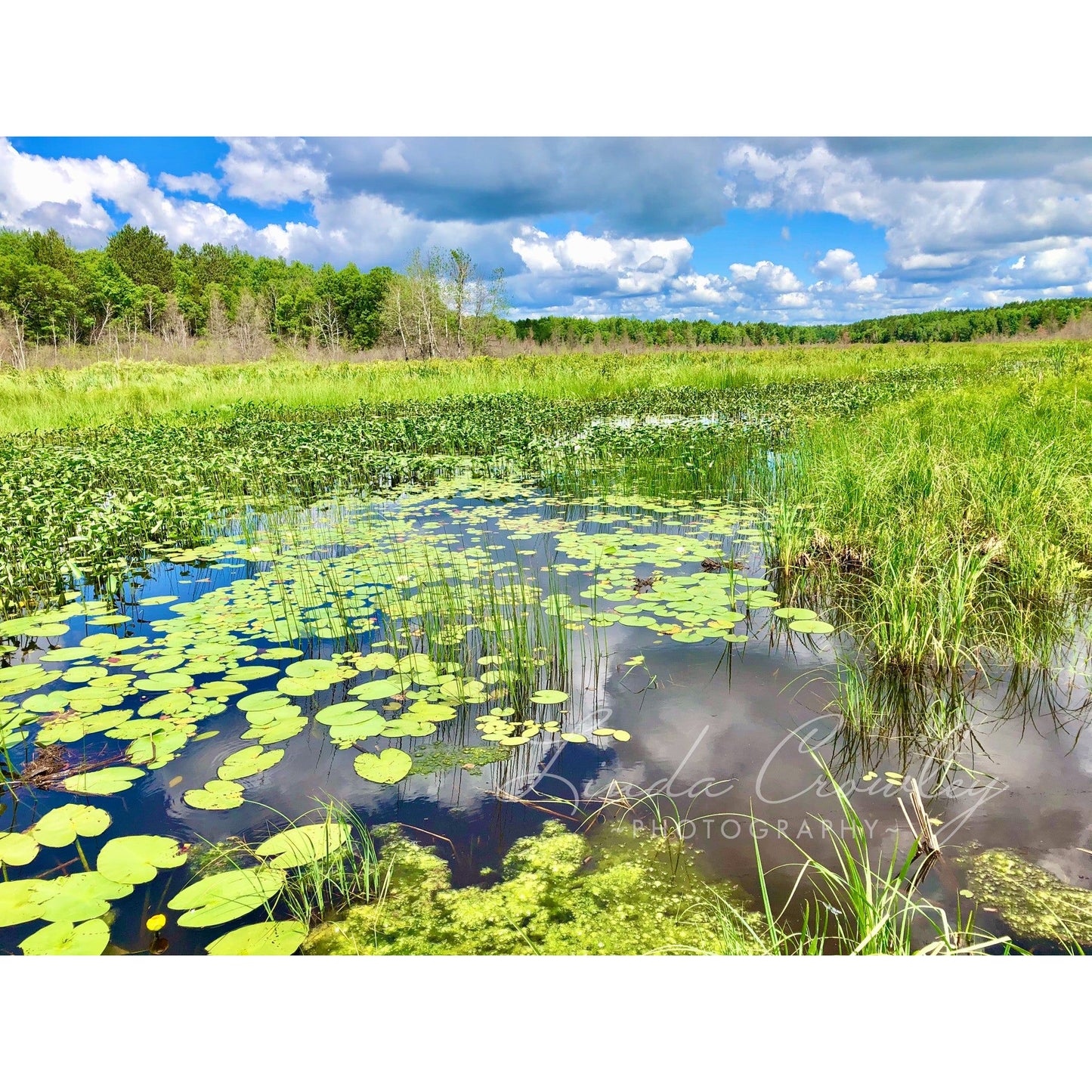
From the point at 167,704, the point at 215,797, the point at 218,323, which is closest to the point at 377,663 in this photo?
the point at 167,704

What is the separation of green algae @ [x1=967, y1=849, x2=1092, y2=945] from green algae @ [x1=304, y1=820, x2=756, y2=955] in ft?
2.20

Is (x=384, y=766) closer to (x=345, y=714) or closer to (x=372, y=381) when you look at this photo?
(x=345, y=714)

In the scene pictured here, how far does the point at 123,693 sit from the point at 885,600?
3.50 m

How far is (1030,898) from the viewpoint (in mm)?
1717

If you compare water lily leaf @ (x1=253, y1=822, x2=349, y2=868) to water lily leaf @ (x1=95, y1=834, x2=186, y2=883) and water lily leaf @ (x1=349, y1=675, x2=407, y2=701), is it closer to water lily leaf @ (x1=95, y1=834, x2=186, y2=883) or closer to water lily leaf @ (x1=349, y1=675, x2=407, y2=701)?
water lily leaf @ (x1=95, y1=834, x2=186, y2=883)

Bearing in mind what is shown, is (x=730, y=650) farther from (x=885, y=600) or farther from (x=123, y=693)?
(x=123, y=693)

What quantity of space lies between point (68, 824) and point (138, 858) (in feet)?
1.17

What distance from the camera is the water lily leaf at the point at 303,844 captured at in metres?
1.83

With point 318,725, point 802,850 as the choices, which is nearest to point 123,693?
point 318,725

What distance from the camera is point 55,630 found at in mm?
3467

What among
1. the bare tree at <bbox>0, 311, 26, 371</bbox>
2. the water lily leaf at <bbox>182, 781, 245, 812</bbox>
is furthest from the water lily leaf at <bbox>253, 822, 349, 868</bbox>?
the bare tree at <bbox>0, 311, 26, 371</bbox>

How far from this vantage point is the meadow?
1.70 m

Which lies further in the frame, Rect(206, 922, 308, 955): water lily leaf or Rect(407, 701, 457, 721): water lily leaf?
Rect(407, 701, 457, 721): water lily leaf
